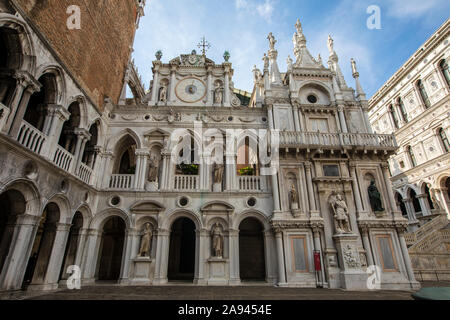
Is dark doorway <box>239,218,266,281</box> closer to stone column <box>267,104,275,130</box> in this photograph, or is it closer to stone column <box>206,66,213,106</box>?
stone column <box>267,104,275,130</box>

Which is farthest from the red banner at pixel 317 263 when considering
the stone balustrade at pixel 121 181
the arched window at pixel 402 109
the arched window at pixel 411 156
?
the arched window at pixel 402 109

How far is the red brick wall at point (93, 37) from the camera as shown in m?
9.32

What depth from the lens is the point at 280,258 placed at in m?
11.5

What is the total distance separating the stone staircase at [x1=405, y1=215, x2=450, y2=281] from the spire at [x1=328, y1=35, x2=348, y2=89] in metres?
11.2

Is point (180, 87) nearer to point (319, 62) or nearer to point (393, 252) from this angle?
point (319, 62)

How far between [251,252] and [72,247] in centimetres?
983

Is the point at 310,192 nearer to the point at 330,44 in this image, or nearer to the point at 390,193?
the point at 390,193

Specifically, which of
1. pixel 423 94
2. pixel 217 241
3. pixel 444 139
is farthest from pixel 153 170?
pixel 423 94

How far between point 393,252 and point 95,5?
67.5 feet

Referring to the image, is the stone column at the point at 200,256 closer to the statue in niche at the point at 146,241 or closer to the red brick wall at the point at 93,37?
the statue in niche at the point at 146,241

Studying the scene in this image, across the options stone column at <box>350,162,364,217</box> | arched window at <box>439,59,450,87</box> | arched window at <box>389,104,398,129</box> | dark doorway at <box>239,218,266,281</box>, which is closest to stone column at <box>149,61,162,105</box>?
dark doorway at <box>239,218,266,281</box>

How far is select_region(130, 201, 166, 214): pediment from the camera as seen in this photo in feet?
40.6
